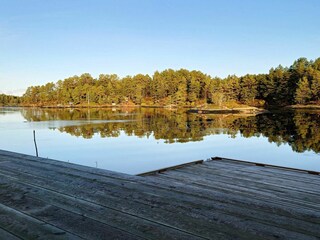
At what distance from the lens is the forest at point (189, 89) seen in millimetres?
66062

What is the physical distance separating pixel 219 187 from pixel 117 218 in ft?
7.64

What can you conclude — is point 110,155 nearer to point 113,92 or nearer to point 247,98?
point 247,98

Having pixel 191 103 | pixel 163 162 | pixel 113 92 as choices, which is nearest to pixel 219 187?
pixel 163 162

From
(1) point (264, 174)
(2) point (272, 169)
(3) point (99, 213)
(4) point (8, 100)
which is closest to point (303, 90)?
(2) point (272, 169)

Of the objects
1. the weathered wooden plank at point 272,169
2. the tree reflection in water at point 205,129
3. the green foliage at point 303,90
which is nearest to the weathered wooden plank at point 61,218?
the weathered wooden plank at point 272,169

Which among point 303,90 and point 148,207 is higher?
point 303,90

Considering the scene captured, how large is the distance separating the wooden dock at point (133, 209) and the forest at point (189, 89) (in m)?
62.5

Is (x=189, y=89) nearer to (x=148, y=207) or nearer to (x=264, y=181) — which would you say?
(x=264, y=181)

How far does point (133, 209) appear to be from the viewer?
264cm

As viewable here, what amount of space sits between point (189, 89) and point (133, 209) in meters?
83.1

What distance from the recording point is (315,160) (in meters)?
11.4

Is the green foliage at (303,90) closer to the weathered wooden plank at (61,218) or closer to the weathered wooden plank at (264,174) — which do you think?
the weathered wooden plank at (264,174)

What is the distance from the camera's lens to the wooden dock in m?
2.20

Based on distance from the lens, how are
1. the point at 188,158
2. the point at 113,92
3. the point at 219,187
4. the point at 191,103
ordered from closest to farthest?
the point at 219,187, the point at 188,158, the point at 191,103, the point at 113,92
